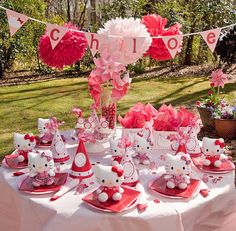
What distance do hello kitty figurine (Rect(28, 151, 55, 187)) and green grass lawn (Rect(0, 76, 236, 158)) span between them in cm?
275

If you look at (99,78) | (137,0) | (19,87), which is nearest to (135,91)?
(19,87)

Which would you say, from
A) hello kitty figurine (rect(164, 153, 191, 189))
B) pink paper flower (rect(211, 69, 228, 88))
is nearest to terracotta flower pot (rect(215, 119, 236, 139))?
pink paper flower (rect(211, 69, 228, 88))

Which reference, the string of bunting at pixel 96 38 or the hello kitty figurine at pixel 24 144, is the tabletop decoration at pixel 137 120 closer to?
the string of bunting at pixel 96 38

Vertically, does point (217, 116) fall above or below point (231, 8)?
below

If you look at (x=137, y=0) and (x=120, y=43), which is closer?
(x=120, y=43)

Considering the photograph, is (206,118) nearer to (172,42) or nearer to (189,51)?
(172,42)

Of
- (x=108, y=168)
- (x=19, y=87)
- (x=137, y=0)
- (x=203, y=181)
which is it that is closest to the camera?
(x=108, y=168)

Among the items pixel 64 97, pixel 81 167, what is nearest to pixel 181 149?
pixel 81 167

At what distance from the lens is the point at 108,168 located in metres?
1.58

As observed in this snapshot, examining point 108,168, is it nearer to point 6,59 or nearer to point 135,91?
point 135,91

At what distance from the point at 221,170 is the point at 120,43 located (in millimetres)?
846

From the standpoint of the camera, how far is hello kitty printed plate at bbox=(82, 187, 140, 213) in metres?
1.54

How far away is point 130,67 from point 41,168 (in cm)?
779

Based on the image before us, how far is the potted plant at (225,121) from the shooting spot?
14.8 ft
